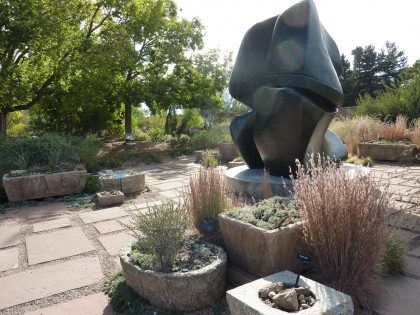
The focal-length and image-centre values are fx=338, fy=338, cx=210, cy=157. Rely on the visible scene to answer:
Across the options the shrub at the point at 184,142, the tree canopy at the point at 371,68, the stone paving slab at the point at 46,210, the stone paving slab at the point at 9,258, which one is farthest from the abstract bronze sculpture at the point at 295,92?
the tree canopy at the point at 371,68

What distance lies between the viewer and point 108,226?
439 cm

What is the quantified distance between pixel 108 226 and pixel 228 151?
6270 millimetres

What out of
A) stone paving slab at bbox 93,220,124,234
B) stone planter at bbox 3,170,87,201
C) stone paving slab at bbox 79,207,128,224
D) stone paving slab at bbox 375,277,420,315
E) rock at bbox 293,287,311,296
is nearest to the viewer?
rock at bbox 293,287,311,296

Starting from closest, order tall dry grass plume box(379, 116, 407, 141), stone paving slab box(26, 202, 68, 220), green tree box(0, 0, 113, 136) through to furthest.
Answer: stone paving slab box(26, 202, 68, 220)
green tree box(0, 0, 113, 136)
tall dry grass plume box(379, 116, 407, 141)

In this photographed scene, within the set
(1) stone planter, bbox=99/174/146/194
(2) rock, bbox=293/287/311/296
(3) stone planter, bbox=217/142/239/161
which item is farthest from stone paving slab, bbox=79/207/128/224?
(3) stone planter, bbox=217/142/239/161

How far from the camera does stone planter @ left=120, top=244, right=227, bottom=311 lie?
232 centimetres

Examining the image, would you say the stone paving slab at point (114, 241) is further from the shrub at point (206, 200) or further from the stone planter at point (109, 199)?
the stone planter at point (109, 199)

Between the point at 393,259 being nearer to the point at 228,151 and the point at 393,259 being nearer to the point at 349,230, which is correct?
the point at 349,230

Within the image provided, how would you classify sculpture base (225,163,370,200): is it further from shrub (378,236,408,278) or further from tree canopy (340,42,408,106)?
tree canopy (340,42,408,106)

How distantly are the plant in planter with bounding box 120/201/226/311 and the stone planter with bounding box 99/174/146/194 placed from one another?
3541 millimetres

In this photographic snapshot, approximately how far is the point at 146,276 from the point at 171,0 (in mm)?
13998

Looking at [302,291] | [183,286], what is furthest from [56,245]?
[302,291]

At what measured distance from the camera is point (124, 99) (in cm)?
1305

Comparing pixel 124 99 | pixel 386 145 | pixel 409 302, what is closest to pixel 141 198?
pixel 409 302
